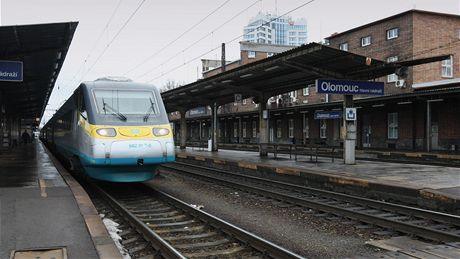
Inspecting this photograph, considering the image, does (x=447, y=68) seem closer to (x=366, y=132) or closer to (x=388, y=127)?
(x=366, y=132)

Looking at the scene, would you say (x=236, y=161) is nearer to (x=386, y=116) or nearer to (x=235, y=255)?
(x=235, y=255)

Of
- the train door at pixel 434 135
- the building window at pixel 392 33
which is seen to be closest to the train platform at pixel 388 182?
the train door at pixel 434 135

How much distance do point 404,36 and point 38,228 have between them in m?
32.5

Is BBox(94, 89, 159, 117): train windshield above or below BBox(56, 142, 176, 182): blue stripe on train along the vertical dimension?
above

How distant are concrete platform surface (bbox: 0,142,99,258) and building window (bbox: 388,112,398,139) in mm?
24547

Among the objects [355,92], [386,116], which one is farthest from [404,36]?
[355,92]

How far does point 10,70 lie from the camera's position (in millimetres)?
14836

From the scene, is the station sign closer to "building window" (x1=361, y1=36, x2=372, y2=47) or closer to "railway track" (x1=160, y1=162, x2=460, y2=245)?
"building window" (x1=361, y1=36, x2=372, y2=47)

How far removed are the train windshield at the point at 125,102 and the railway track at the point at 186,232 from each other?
2.02 m

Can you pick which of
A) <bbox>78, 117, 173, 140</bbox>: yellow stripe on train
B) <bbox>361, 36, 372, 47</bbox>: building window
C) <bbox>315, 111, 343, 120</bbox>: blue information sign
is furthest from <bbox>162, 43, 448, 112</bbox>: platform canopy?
<bbox>361, 36, 372, 47</bbox>: building window

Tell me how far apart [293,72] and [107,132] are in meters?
9.98

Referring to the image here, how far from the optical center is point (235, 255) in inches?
236

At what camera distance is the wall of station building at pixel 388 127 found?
87.1ft

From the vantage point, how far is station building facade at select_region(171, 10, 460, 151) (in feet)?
86.9
